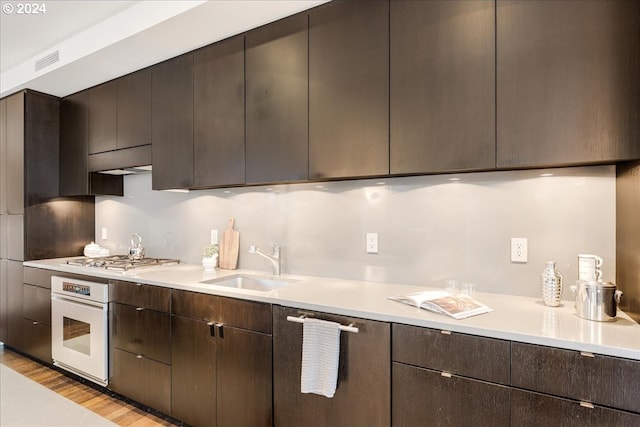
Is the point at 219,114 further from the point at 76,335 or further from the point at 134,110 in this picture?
the point at 76,335

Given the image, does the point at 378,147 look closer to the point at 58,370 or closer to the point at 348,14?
Result: the point at 348,14

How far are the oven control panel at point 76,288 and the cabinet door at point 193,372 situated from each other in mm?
915

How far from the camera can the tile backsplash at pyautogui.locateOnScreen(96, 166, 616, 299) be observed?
5.45ft

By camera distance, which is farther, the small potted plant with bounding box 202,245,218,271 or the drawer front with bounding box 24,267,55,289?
the drawer front with bounding box 24,267,55,289

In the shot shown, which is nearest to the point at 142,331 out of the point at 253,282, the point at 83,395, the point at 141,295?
the point at 141,295

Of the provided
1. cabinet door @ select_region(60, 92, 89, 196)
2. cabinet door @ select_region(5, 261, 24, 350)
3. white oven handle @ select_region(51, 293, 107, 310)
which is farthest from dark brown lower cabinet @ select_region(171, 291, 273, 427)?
cabinet door @ select_region(5, 261, 24, 350)

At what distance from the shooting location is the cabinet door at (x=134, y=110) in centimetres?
269

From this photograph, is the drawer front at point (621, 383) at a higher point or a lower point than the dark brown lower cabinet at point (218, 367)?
higher

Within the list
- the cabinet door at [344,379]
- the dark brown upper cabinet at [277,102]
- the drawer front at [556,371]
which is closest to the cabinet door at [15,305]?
the dark brown upper cabinet at [277,102]

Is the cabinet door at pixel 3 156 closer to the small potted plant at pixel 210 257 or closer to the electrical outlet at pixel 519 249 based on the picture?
the small potted plant at pixel 210 257

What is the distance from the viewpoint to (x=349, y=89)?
1.88m

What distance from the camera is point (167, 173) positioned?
2568 millimetres

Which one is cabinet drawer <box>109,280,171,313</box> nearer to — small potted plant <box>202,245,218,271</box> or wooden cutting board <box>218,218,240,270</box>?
small potted plant <box>202,245,218,271</box>

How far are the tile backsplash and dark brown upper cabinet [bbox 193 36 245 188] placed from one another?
1.11 ft
